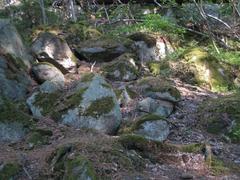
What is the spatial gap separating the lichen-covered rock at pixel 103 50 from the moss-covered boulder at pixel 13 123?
4182mm

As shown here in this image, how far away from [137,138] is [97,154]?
0.88 meters

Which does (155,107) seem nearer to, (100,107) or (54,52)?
(100,107)

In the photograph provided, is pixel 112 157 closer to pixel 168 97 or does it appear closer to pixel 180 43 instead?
pixel 168 97

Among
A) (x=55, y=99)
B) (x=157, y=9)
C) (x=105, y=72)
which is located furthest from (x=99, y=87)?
(x=157, y=9)

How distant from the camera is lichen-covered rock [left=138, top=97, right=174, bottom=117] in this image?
27.6ft

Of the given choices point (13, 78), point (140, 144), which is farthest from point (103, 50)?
point (140, 144)

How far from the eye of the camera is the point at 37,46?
10914 millimetres

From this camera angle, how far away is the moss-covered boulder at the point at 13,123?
7289 millimetres

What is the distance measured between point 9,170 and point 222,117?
4.42 m

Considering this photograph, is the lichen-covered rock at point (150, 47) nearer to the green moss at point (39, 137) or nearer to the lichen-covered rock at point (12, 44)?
the lichen-covered rock at point (12, 44)

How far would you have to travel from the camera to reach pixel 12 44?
393 inches

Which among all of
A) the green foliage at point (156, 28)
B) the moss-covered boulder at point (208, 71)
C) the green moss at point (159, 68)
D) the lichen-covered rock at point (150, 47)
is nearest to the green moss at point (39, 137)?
the green moss at point (159, 68)

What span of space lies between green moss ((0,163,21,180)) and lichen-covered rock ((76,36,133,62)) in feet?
19.4

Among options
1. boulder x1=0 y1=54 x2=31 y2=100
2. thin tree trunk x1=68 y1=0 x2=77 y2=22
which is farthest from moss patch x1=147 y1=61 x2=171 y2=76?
thin tree trunk x1=68 y1=0 x2=77 y2=22
